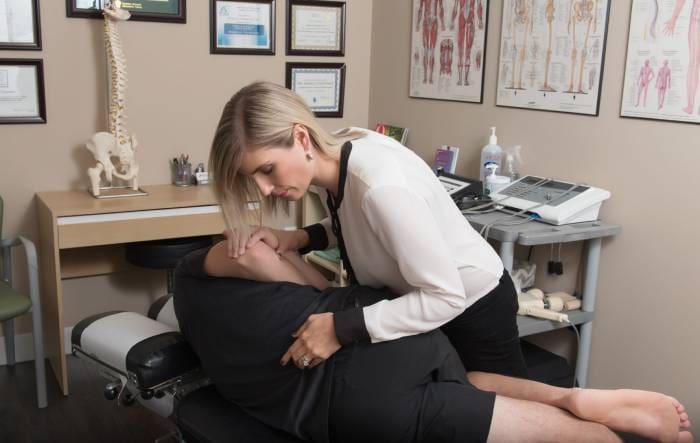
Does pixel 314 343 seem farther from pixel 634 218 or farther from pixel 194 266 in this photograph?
pixel 634 218

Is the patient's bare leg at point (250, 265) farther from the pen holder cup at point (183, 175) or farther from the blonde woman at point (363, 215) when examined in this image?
the pen holder cup at point (183, 175)

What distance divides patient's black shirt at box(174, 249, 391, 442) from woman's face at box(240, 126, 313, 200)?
20 cm

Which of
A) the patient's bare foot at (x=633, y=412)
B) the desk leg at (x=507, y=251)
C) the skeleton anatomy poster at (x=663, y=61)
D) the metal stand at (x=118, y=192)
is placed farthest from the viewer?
the metal stand at (x=118, y=192)

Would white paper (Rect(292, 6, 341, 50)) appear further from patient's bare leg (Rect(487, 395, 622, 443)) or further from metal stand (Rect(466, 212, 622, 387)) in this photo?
patient's bare leg (Rect(487, 395, 622, 443))

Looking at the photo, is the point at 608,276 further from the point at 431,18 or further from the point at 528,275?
the point at 431,18

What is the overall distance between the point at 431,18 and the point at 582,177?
1.05 m

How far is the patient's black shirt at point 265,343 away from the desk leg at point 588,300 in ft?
3.71

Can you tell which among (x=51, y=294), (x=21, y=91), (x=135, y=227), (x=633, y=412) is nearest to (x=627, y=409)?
(x=633, y=412)

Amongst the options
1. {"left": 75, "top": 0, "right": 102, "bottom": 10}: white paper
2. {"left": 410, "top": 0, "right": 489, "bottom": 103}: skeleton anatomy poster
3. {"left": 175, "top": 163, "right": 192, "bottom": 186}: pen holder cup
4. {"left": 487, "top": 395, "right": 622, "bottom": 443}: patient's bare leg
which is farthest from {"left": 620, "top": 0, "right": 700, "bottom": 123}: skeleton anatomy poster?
{"left": 75, "top": 0, "right": 102, "bottom": 10}: white paper

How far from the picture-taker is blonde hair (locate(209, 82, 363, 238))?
1421 millimetres

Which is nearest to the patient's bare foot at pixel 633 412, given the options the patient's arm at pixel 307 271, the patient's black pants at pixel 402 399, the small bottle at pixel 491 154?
the patient's black pants at pixel 402 399

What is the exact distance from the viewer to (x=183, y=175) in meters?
3.15

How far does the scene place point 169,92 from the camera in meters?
3.12

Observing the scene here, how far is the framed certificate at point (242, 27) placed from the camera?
3162mm
